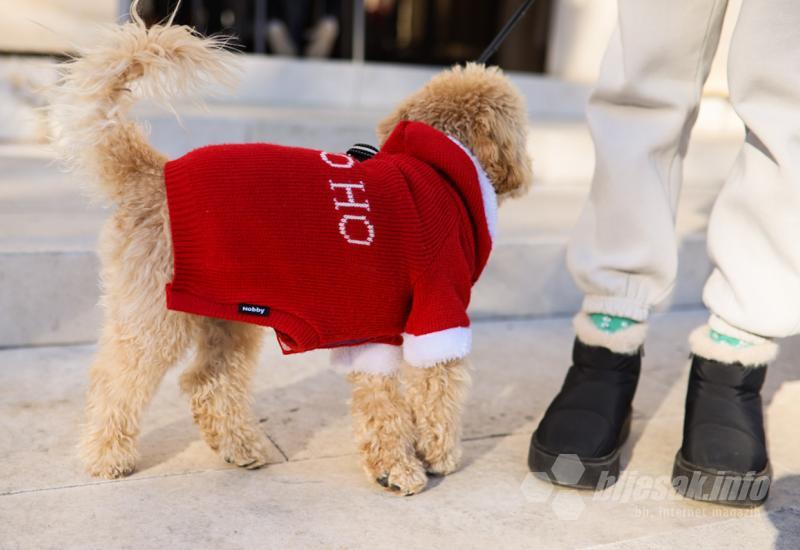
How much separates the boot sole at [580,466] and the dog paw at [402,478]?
30 cm

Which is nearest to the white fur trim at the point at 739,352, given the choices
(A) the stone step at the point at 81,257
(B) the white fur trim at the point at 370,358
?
(B) the white fur trim at the point at 370,358

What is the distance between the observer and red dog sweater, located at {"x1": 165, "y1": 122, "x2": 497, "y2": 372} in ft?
5.35

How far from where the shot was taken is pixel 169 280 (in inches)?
66.7

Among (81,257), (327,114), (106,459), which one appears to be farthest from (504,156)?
(327,114)

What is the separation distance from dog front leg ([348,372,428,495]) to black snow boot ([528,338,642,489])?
316 mm

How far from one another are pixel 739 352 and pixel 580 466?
18.7 inches

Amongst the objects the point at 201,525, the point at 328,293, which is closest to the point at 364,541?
the point at 201,525

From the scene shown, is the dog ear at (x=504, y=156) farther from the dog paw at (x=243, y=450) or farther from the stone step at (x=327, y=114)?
the stone step at (x=327, y=114)

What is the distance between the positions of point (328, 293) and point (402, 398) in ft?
1.28

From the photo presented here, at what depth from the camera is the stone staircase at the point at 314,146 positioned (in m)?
2.60

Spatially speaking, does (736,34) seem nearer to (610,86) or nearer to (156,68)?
(610,86)

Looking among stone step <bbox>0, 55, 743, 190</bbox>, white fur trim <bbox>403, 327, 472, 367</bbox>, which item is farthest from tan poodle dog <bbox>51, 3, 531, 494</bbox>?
stone step <bbox>0, 55, 743, 190</bbox>

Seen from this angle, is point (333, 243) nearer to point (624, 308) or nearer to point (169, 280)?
point (169, 280)

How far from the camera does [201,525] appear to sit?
1.64 metres
